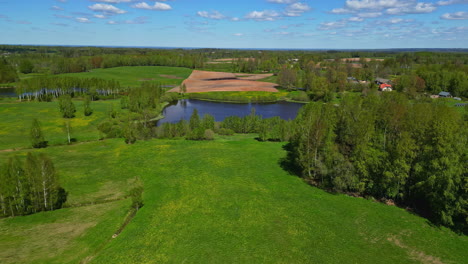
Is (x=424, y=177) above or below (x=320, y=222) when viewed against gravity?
above

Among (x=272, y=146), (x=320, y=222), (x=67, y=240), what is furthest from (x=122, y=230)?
(x=272, y=146)

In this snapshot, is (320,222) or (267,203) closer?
(320,222)

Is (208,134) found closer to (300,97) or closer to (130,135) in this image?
(130,135)

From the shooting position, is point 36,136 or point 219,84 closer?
point 36,136

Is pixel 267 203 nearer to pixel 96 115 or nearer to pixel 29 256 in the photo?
pixel 29 256

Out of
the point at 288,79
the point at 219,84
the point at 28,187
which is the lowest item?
the point at 28,187

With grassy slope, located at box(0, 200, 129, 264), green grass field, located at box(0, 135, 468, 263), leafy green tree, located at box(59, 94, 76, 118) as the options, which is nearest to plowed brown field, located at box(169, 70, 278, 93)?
leafy green tree, located at box(59, 94, 76, 118)

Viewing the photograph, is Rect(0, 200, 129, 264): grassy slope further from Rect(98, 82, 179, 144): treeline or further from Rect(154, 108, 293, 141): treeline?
Rect(154, 108, 293, 141): treeline

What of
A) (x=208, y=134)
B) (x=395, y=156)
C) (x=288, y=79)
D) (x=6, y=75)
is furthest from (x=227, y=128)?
(x=6, y=75)
